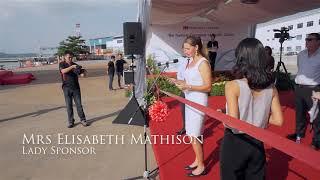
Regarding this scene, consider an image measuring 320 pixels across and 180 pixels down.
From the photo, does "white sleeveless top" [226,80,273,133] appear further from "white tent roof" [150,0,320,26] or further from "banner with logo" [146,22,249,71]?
"banner with logo" [146,22,249,71]

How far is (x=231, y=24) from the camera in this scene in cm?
1461

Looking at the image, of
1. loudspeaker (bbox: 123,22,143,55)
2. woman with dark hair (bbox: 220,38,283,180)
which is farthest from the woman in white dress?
loudspeaker (bbox: 123,22,143,55)

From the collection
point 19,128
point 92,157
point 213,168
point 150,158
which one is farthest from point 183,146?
point 19,128

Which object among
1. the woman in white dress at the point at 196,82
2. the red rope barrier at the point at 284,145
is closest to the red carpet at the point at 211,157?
the woman in white dress at the point at 196,82

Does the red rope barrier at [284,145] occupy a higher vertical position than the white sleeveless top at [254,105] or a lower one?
lower

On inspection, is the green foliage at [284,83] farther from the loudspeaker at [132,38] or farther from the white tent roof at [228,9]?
the loudspeaker at [132,38]

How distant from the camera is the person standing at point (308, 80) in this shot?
14.6 ft

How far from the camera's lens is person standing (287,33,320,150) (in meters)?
4.44

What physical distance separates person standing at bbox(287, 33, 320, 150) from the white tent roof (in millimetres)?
4436

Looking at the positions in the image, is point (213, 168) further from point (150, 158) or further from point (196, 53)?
point (196, 53)

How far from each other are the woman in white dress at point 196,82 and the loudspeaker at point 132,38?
3.61 meters

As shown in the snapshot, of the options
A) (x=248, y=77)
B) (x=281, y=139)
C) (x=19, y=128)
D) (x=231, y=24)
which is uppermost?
(x=231, y=24)

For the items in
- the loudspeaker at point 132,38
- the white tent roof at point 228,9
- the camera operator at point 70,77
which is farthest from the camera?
the white tent roof at point 228,9

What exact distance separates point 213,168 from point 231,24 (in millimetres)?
11439
